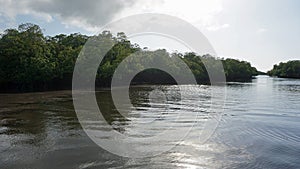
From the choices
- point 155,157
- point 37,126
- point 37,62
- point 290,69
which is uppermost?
point 290,69

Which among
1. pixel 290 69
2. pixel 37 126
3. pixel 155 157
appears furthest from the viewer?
pixel 290 69

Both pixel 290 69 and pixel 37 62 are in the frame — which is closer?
pixel 37 62

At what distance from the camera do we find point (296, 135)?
10227 millimetres

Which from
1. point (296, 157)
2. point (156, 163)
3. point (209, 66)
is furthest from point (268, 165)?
point (209, 66)

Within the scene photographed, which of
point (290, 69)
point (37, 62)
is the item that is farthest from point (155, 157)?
point (290, 69)

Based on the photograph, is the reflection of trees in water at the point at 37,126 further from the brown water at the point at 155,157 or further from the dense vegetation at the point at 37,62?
the dense vegetation at the point at 37,62

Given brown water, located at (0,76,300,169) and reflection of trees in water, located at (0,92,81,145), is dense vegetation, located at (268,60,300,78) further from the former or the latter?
reflection of trees in water, located at (0,92,81,145)

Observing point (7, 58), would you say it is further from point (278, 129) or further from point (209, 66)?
point (209, 66)

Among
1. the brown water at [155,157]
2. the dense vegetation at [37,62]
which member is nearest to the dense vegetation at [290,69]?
the dense vegetation at [37,62]

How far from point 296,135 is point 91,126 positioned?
8333 millimetres

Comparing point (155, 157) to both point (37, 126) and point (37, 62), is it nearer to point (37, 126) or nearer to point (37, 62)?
point (37, 126)

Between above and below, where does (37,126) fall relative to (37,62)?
below

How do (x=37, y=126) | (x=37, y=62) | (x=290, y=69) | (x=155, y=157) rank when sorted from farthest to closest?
(x=290, y=69) < (x=37, y=62) < (x=37, y=126) < (x=155, y=157)

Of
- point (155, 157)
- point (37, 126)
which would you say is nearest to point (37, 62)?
point (37, 126)
